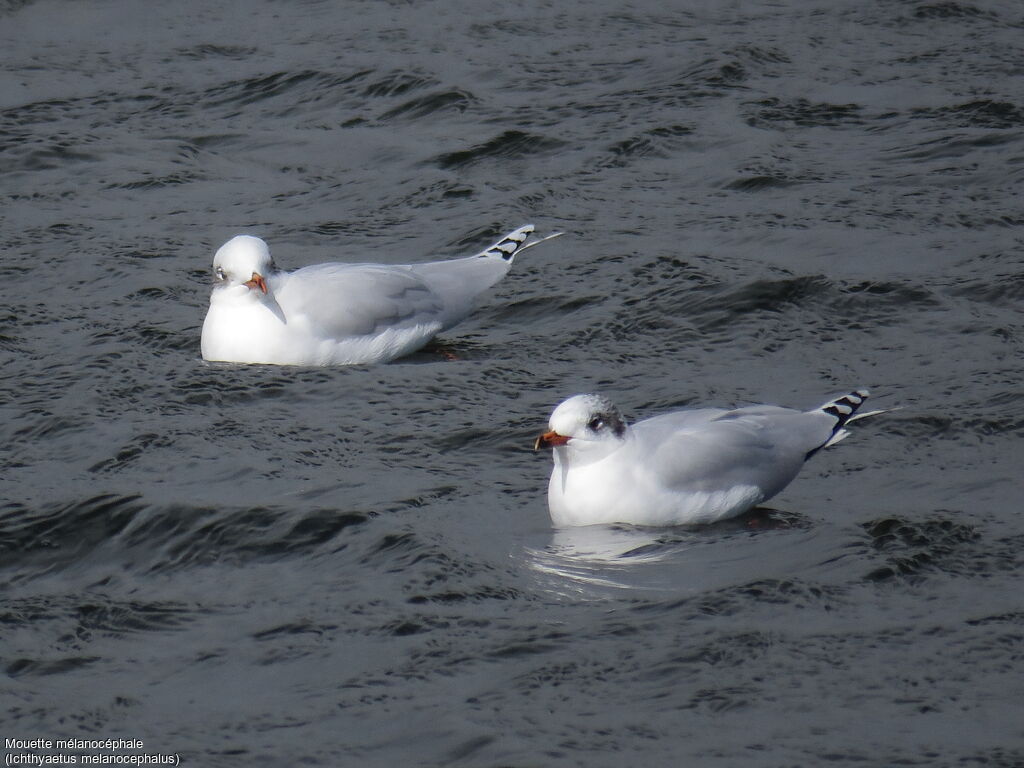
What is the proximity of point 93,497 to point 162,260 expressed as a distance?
11.7ft

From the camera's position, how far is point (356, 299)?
9398mm

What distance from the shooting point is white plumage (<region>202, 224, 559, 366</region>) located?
9266mm

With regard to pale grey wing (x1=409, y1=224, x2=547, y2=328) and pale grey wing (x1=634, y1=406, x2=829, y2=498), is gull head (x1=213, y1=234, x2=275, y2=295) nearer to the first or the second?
pale grey wing (x1=409, y1=224, x2=547, y2=328)

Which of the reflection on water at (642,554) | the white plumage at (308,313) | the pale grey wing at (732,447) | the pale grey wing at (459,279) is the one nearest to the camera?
the reflection on water at (642,554)

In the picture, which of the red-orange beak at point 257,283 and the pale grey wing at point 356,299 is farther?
the pale grey wing at point 356,299

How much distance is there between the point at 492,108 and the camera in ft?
43.5

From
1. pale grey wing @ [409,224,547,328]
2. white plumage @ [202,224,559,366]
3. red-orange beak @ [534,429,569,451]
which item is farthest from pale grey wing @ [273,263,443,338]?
A: red-orange beak @ [534,429,569,451]

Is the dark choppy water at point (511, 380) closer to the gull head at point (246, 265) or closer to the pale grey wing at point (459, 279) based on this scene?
the pale grey wing at point (459, 279)

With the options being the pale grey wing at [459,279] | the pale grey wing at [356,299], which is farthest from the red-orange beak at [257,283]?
the pale grey wing at [459,279]

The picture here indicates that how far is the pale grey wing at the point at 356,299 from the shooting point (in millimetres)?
9312

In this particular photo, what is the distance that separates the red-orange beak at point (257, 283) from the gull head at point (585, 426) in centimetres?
232

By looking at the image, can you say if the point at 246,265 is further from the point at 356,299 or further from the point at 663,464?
the point at 663,464

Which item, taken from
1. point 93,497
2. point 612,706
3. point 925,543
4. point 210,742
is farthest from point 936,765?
point 93,497

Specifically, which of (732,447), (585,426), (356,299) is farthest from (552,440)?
(356,299)
